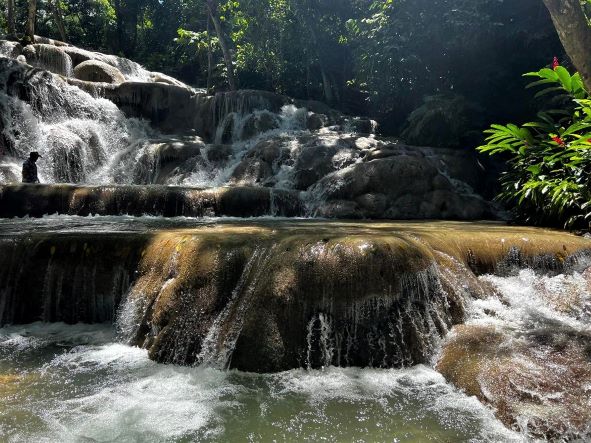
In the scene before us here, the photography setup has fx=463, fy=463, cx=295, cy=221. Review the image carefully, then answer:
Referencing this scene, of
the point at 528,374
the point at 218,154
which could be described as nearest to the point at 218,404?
the point at 528,374

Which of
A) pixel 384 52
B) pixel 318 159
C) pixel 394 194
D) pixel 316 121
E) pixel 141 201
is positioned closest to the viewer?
pixel 141 201

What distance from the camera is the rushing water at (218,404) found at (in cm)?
335

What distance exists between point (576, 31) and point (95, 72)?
19.7 metres

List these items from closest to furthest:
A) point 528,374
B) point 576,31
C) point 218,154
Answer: point 576,31 < point 528,374 < point 218,154

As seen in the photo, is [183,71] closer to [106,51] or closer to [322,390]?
[106,51]

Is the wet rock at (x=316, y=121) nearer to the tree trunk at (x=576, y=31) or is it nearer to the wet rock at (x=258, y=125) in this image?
the wet rock at (x=258, y=125)

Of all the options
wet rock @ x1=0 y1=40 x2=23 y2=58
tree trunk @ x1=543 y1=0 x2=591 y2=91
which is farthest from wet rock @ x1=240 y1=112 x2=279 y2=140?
tree trunk @ x1=543 y1=0 x2=591 y2=91

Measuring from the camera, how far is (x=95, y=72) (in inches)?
758

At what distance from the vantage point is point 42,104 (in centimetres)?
1505

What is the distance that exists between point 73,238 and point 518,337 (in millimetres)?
5393

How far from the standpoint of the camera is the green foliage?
716cm

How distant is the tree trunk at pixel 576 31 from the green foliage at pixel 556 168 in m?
3.47

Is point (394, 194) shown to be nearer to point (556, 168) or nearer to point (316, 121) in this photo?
point (556, 168)

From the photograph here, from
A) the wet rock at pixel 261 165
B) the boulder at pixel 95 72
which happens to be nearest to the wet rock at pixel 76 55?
the boulder at pixel 95 72
